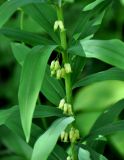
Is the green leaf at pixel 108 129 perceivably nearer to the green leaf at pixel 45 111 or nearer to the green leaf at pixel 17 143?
the green leaf at pixel 45 111

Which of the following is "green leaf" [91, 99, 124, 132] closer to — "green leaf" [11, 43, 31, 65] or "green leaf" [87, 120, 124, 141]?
"green leaf" [87, 120, 124, 141]

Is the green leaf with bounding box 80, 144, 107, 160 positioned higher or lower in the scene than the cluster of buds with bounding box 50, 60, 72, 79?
lower

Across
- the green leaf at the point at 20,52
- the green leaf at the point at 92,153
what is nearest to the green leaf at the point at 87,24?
the green leaf at the point at 20,52

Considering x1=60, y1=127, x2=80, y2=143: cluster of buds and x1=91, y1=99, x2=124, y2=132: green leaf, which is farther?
x1=91, y1=99, x2=124, y2=132: green leaf

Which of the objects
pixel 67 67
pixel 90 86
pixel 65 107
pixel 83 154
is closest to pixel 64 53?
pixel 67 67

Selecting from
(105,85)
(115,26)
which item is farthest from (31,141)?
(115,26)

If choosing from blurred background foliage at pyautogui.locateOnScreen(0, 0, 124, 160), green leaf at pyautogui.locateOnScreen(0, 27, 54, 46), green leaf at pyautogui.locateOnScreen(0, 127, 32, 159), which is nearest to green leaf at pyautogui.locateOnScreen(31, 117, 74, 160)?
green leaf at pyautogui.locateOnScreen(0, 27, 54, 46)

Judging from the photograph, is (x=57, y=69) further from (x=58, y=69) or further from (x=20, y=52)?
(x=20, y=52)
